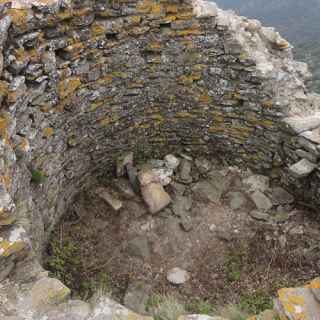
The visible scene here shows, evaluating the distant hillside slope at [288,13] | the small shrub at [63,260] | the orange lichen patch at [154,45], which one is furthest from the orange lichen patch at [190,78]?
the distant hillside slope at [288,13]

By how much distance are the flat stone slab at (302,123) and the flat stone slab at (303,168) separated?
17.3 inches

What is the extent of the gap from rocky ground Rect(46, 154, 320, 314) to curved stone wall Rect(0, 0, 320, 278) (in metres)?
0.29

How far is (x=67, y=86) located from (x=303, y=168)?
132 inches

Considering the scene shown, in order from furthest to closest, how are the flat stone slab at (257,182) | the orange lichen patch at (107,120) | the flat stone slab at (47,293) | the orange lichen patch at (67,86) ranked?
the flat stone slab at (257,182) → the orange lichen patch at (107,120) → the orange lichen patch at (67,86) → the flat stone slab at (47,293)

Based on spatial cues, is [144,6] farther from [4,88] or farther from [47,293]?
[47,293]

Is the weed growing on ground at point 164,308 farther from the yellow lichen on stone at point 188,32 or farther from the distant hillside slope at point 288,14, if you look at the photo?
the distant hillside slope at point 288,14

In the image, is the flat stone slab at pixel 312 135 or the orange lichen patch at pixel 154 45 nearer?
the flat stone slab at pixel 312 135

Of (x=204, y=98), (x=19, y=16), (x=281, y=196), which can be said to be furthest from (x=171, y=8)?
(x=281, y=196)

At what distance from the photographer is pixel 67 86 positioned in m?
5.53

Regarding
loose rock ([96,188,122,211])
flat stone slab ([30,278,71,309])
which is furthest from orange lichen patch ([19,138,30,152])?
loose rock ([96,188,122,211])

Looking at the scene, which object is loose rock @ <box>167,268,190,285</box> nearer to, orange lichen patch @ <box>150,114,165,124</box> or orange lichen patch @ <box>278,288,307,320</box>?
orange lichen patch @ <box>150,114,165,124</box>

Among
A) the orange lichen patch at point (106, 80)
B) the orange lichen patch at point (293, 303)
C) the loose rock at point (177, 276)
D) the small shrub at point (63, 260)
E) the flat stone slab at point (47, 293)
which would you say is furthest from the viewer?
the orange lichen patch at point (106, 80)

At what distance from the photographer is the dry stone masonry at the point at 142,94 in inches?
194

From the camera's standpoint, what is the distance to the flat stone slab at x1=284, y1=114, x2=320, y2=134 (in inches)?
239
